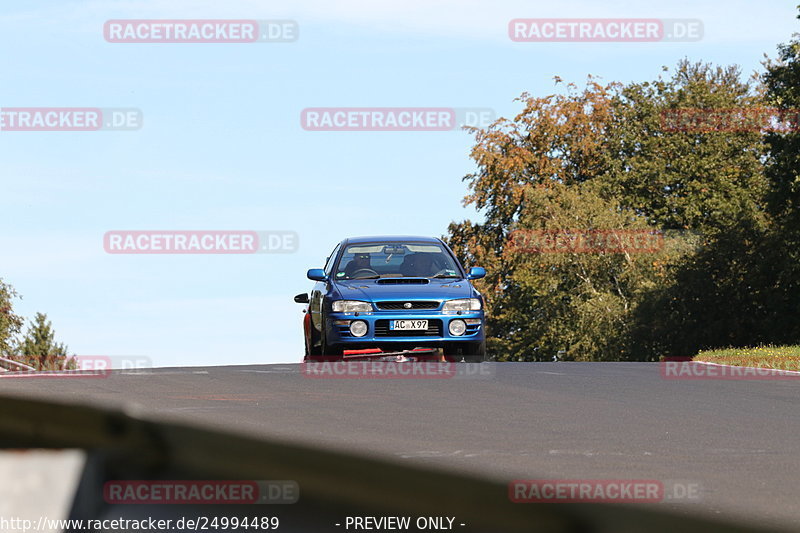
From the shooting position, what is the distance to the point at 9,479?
7.00ft

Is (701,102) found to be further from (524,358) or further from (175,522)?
(175,522)

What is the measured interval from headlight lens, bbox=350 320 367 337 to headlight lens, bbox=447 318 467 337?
4.42 feet

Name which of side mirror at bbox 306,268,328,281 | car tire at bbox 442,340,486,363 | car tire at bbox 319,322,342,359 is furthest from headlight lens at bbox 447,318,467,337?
side mirror at bbox 306,268,328,281

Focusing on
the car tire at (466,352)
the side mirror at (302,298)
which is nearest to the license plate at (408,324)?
the car tire at (466,352)

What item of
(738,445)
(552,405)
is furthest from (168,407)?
(738,445)

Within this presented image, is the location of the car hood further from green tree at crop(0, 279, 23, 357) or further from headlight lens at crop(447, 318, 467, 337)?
green tree at crop(0, 279, 23, 357)

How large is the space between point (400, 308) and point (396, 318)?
171mm

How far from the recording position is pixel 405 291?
21125 millimetres

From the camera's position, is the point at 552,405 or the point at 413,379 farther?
the point at 413,379

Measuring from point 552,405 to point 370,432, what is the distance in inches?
159

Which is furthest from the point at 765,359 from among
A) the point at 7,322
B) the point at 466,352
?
the point at 7,322

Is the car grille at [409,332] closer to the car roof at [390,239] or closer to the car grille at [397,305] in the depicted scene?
the car grille at [397,305]

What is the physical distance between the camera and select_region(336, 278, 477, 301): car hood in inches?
827

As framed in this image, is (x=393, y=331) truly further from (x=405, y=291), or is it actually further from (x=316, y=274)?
(x=316, y=274)
